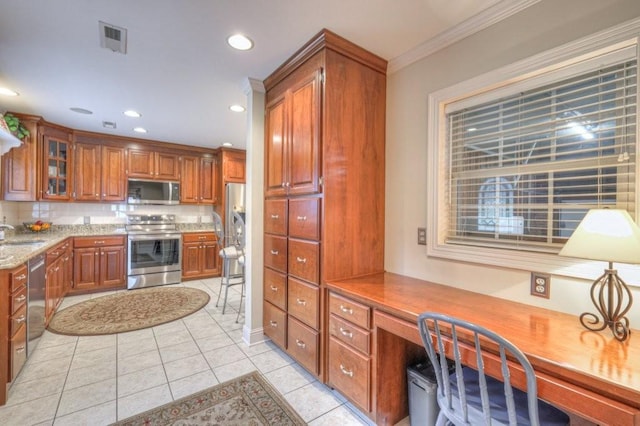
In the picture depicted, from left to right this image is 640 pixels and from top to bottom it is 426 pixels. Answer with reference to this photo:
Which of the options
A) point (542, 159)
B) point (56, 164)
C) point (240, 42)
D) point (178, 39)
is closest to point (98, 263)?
point (56, 164)

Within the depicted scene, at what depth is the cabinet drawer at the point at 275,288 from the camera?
2.42 m

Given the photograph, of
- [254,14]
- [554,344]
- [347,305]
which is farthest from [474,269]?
[254,14]

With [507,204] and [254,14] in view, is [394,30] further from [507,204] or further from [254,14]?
[507,204]

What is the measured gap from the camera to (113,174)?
4602 millimetres

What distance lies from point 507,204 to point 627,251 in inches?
28.1

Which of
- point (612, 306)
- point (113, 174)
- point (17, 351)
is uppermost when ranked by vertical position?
point (113, 174)

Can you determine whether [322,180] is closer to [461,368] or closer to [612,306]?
[461,368]

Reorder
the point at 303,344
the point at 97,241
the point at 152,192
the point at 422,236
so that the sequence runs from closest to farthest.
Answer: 1. the point at 422,236
2. the point at 303,344
3. the point at 97,241
4. the point at 152,192

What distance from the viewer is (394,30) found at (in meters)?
1.90

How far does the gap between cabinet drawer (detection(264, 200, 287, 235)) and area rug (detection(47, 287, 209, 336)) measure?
186cm

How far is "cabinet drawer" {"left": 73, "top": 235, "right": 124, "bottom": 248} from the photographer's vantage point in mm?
4133

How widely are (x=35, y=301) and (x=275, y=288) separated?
2.17 metres

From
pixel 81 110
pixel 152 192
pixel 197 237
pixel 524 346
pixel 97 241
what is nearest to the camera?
pixel 524 346

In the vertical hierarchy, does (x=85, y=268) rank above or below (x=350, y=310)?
below
